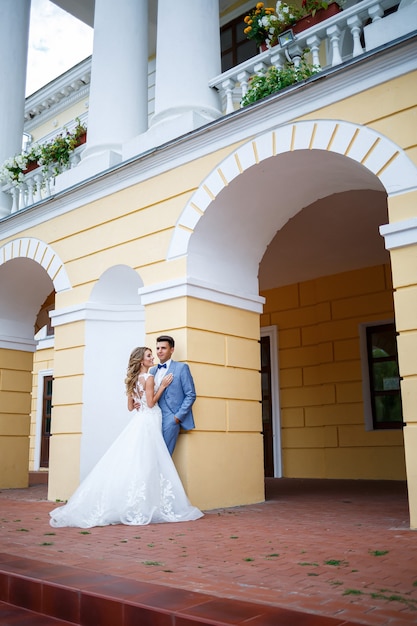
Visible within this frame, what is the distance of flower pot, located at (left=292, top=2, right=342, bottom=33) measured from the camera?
6.60 m

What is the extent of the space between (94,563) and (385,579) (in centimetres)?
184

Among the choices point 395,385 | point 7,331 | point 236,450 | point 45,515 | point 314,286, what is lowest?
point 45,515

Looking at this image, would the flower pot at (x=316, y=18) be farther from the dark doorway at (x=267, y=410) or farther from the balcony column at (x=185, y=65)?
the dark doorway at (x=267, y=410)

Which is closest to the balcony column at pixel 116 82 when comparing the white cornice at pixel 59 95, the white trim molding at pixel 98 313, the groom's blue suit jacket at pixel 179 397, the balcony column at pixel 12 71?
the white trim molding at pixel 98 313

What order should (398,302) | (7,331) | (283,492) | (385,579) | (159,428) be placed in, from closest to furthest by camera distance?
(385,579), (398,302), (159,428), (283,492), (7,331)

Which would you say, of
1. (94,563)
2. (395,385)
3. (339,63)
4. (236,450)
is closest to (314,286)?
(395,385)

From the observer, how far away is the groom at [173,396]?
668cm

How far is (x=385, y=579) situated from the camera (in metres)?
3.32

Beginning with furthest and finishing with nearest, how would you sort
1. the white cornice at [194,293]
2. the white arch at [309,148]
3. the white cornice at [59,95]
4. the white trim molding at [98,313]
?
1. the white cornice at [59,95]
2. the white trim molding at [98,313]
3. the white cornice at [194,293]
4. the white arch at [309,148]

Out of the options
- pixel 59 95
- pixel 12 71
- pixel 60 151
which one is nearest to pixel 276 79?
pixel 60 151

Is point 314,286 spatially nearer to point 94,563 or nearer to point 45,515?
point 45,515

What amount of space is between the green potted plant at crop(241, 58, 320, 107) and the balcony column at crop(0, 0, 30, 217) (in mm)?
5801

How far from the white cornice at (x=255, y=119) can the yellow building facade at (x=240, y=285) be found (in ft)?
0.08

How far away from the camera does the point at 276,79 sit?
6.79 meters
